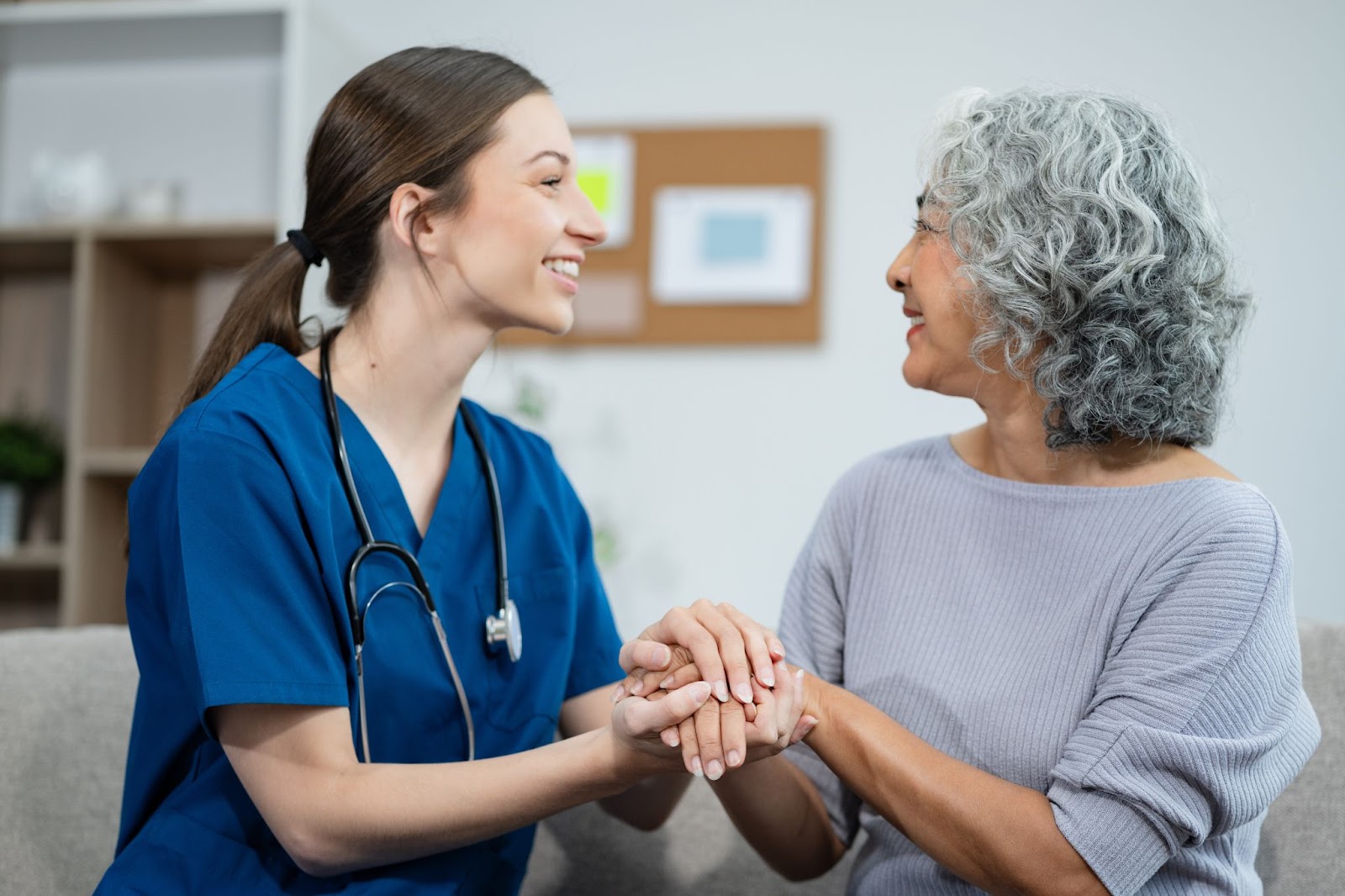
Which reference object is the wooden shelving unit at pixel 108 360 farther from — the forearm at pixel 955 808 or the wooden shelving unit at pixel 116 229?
the forearm at pixel 955 808

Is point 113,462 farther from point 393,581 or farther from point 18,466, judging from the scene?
point 393,581

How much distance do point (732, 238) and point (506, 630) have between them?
6.76 feet

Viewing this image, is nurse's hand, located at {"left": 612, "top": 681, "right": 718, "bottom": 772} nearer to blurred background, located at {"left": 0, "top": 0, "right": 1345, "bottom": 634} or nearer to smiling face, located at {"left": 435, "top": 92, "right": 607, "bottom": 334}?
smiling face, located at {"left": 435, "top": 92, "right": 607, "bottom": 334}

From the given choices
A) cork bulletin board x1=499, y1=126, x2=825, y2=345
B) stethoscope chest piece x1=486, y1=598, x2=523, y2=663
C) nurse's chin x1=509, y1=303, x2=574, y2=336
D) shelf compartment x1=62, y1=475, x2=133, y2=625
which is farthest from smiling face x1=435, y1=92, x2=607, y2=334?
shelf compartment x1=62, y1=475, x2=133, y2=625

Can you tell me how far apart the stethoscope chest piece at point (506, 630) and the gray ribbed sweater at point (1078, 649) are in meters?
A: 0.32

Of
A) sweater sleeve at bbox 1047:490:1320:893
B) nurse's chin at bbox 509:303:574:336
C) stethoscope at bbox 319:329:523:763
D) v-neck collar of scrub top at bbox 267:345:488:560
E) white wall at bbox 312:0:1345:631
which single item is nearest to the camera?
sweater sleeve at bbox 1047:490:1320:893

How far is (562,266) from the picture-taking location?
4.82ft

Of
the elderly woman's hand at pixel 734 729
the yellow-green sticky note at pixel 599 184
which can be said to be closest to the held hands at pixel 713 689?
the elderly woman's hand at pixel 734 729

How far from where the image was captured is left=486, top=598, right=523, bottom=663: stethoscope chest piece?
135cm

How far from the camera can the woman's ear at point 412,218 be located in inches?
55.2

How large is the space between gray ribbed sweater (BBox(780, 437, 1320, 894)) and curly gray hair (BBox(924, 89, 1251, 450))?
102mm

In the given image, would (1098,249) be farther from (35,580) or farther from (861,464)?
(35,580)

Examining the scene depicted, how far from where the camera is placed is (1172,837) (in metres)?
1.13

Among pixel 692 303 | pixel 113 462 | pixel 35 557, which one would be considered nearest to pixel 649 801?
pixel 692 303
